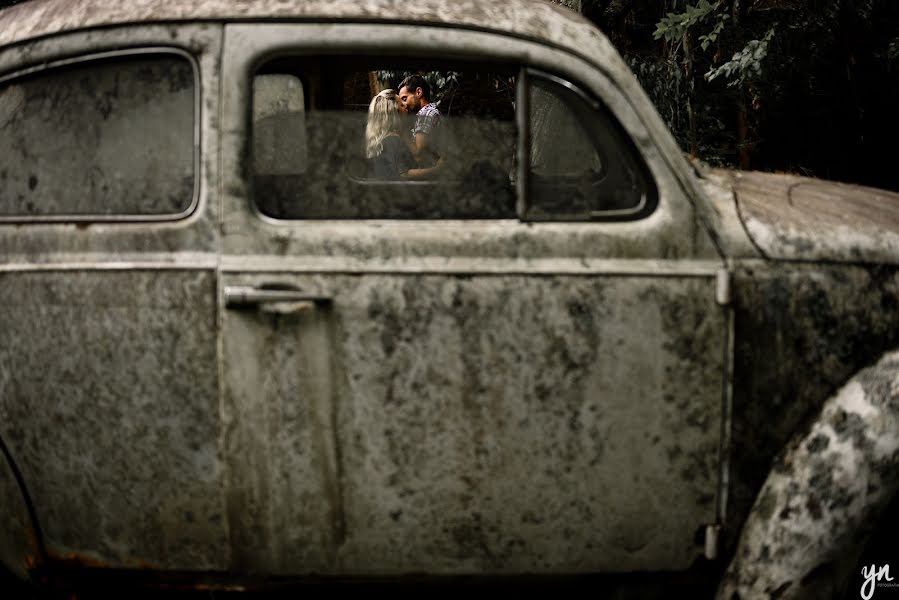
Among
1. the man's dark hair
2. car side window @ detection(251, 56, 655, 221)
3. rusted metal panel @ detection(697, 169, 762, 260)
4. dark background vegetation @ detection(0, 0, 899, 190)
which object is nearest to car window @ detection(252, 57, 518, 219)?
car side window @ detection(251, 56, 655, 221)

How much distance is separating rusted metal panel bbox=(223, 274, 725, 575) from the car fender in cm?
16

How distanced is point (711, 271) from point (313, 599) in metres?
1.35

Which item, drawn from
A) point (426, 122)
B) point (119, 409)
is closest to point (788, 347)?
point (426, 122)

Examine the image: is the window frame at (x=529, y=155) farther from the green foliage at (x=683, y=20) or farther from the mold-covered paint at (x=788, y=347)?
the green foliage at (x=683, y=20)

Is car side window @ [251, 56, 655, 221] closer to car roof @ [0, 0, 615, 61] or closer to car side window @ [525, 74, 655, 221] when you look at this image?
car side window @ [525, 74, 655, 221]

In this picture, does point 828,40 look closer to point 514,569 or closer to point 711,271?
point 711,271

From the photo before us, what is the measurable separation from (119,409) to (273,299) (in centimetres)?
48

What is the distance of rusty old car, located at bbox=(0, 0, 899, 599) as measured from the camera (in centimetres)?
211

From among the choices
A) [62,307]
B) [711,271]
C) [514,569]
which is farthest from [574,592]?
[62,307]

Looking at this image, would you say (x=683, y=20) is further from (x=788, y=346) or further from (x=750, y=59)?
(x=788, y=346)

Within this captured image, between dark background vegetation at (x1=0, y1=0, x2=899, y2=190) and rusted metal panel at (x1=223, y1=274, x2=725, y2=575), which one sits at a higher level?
dark background vegetation at (x1=0, y1=0, x2=899, y2=190)

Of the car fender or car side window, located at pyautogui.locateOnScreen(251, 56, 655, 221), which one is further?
car side window, located at pyautogui.locateOnScreen(251, 56, 655, 221)

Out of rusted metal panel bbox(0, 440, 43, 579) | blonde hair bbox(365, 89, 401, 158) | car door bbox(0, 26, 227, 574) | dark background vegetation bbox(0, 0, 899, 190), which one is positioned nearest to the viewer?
car door bbox(0, 26, 227, 574)

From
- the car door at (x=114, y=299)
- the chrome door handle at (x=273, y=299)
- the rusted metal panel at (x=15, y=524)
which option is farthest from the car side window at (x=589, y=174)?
the rusted metal panel at (x=15, y=524)
